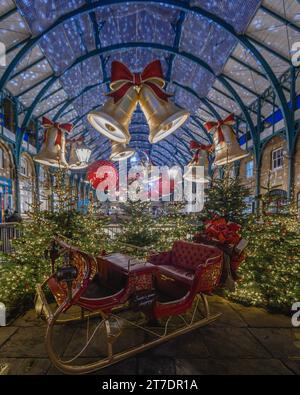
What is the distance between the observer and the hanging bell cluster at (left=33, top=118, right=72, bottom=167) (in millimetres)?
5878

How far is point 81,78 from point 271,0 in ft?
33.8

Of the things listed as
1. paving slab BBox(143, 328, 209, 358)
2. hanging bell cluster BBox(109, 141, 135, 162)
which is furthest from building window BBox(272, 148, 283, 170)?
paving slab BBox(143, 328, 209, 358)

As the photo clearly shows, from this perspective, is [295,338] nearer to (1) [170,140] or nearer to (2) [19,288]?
(2) [19,288]

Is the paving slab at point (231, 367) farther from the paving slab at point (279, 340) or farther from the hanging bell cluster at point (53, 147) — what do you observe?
the hanging bell cluster at point (53, 147)

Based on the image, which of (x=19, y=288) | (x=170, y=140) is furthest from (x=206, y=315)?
(x=170, y=140)

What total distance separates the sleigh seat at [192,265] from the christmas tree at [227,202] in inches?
60.6

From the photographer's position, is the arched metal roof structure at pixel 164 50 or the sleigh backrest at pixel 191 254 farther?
the arched metal roof structure at pixel 164 50

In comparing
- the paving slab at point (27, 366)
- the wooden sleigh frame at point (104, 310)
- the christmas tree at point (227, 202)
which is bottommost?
the paving slab at point (27, 366)

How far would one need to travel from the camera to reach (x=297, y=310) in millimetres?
4172

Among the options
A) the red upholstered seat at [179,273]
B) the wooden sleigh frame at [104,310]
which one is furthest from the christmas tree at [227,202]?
the wooden sleigh frame at [104,310]

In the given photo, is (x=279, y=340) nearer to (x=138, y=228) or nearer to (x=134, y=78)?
(x=138, y=228)

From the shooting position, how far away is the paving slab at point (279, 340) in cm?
314

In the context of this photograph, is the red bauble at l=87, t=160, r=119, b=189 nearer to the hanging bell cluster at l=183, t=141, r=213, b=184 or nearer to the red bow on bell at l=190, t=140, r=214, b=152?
the hanging bell cluster at l=183, t=141, r=213, b=184

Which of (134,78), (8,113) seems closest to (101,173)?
(134,78)
